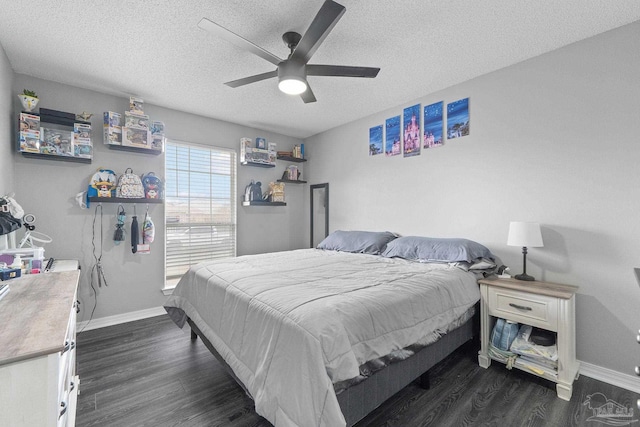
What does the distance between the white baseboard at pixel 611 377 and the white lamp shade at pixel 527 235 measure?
1.04 meters

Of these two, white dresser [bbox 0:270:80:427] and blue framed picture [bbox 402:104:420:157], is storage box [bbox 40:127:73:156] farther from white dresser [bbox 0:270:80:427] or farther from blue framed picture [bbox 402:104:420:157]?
blue framed picture [bbox 402:104:420:157]

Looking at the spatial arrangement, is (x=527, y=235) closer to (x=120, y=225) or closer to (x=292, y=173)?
(x=292, y=173)

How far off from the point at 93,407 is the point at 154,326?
4.53 ft

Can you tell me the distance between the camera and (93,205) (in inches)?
125

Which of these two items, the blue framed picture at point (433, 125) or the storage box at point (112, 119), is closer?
the storage box at point (112, 119)

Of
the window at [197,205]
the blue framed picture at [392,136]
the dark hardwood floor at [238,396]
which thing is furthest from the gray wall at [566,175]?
the window at [197,205]

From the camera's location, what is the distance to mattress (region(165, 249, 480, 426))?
129cm

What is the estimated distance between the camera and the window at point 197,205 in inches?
147

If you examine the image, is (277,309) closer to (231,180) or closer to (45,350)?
(45,350)

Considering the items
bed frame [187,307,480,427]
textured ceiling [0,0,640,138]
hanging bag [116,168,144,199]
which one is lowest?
bed frame [187,307,480,427]

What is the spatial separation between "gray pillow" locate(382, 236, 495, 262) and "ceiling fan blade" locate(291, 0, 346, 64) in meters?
2.05

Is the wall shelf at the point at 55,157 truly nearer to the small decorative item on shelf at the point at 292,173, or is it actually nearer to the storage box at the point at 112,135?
the storage box at the point at 112,135

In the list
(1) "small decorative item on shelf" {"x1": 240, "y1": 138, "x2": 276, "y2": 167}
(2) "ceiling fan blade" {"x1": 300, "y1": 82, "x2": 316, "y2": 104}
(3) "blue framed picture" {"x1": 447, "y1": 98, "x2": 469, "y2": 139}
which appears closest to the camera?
(2) "ceiling fan blade" {"x1": 300, "y1": 82, "x2": 316, "y2": 104}

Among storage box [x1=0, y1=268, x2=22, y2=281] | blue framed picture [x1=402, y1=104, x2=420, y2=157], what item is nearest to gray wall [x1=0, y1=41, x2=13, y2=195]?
storage box [x1=0, y1=268, x2=22, y2=281]
